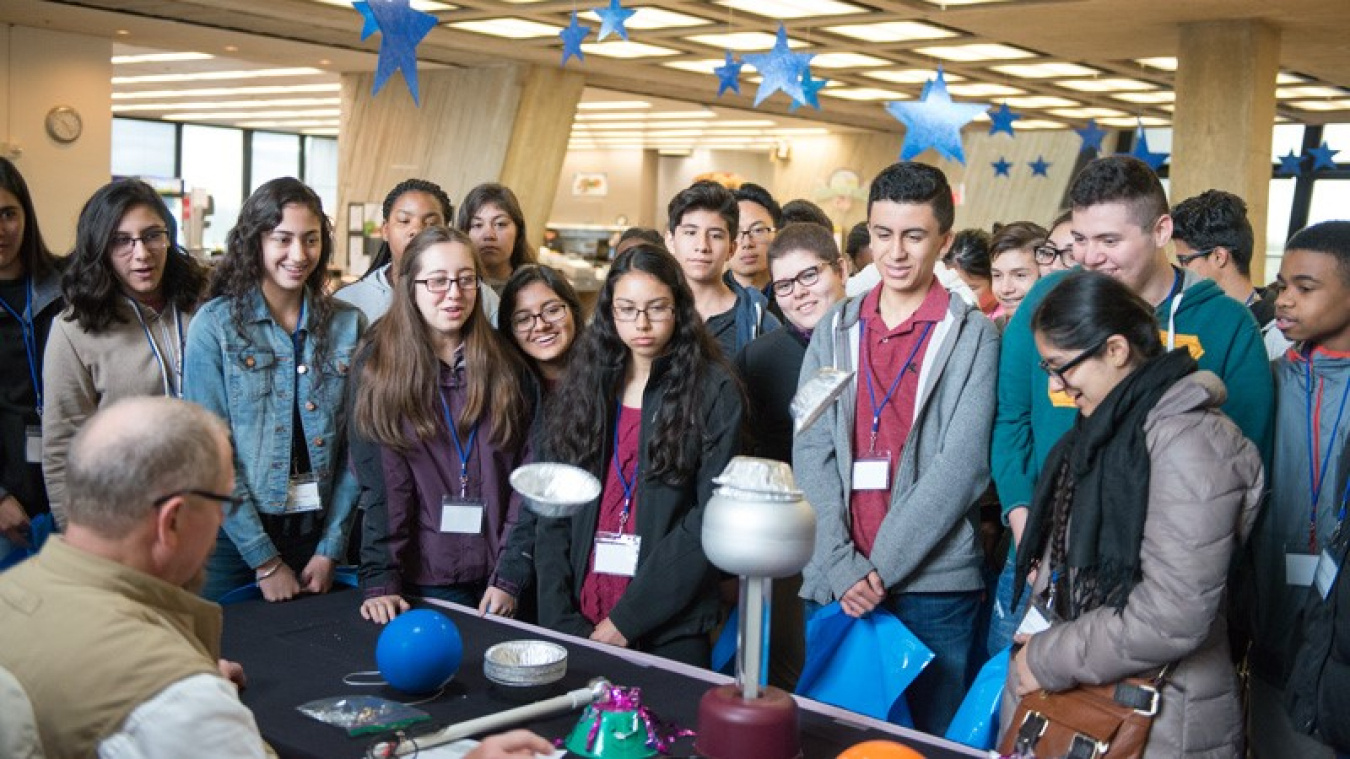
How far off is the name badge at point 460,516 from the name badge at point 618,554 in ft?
1.01

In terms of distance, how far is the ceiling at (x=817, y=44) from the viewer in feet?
28.2

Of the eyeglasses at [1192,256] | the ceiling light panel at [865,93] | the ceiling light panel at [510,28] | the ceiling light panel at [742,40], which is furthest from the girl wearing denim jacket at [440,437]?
the ceiling light panel at [865,93]

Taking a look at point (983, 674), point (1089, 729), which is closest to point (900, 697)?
point (983, 674)

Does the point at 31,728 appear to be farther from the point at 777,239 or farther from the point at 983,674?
the point at 777,239

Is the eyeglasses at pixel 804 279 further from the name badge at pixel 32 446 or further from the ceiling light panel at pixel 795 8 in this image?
the ceiling light panel at pixel 795 8

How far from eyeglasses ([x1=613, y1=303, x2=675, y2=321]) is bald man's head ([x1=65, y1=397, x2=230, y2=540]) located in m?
1.39

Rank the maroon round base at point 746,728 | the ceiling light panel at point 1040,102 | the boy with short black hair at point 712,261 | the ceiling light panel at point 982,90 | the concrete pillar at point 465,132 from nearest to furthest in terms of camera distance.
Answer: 1. the maroon round base at point 746,728
2. the boy with short black hair at point 712,261
3. the concrete pillar at point 465,132
4. the ceiling light panel at point 982,90
5. the ceiling light panel at point 1040,102

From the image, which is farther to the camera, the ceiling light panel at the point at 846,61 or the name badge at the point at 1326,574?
the ceiling light panel at the point at 846,61

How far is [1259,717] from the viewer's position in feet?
8.98

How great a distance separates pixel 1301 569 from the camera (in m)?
2.66

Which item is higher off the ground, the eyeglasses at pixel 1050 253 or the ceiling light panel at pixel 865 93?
the ceiling light panel at pixel 865 93

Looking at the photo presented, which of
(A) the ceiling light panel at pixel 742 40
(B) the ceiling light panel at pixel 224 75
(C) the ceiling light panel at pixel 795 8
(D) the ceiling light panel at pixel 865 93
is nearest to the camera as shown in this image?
(C) the ceiling light panel at pixel 795 8

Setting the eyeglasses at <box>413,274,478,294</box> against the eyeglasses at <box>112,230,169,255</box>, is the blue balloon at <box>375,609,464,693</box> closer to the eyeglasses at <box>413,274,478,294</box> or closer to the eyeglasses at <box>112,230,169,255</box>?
the eyeglasses at <box>413,274,478,294</box>

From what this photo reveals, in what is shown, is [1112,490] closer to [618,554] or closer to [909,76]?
[618,554]
